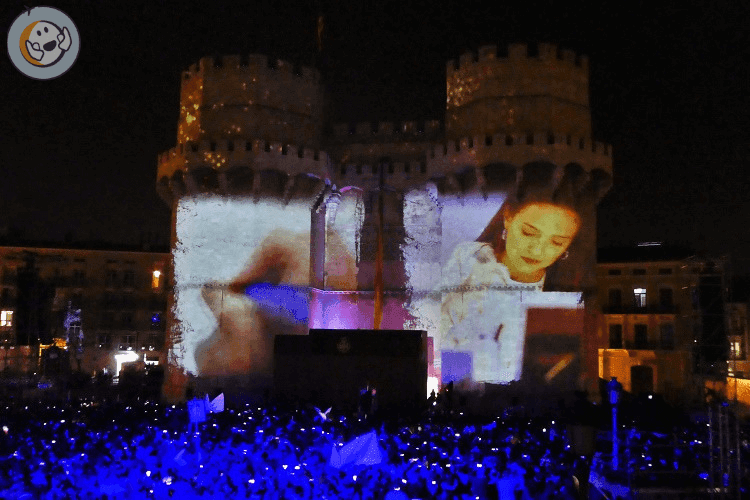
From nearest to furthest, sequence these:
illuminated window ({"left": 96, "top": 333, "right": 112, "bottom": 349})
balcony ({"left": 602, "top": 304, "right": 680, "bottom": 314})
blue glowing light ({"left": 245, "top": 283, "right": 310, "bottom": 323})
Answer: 1. blue glowing light ({"left": 245, "top": 283, "right": 310, "bottom": 323})
2. balcony ({"left": 602, "top": 304, "right": 680, "bottom": 314})
3. illuminated window ({"left": 96, "top": 333, "right": 112, "bottom": 349})

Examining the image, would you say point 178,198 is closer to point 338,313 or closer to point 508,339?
point 338,313

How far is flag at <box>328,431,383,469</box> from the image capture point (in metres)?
13.4

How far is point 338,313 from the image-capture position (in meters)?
30.9

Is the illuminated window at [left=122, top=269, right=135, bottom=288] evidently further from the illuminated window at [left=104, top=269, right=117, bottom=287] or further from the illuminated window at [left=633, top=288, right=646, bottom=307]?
the illuminated window at [left=633, top=288, right=646, bottom=307]

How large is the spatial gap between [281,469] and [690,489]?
761cm

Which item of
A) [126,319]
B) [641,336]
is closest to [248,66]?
[641,336]

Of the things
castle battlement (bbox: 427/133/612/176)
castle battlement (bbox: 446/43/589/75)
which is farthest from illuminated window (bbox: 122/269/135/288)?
castle battlement (bbox: 446/43/589/75)

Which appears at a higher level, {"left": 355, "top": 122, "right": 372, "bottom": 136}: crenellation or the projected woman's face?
{"left": 355, "top": 122, "right": 372, "bottom": 136}: crenellation

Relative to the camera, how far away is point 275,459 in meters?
12.8

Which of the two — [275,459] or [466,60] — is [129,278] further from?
[275,459]

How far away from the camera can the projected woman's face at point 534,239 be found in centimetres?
2686

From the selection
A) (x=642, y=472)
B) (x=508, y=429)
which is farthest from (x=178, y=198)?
(x=642, y=472)

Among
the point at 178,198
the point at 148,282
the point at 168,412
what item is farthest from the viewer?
the point at 148,282

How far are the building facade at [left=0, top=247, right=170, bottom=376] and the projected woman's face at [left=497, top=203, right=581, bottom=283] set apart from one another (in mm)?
30416
